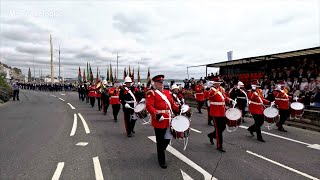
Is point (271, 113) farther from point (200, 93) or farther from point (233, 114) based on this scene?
point (200, 93)

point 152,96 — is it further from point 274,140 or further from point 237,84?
point 237,84

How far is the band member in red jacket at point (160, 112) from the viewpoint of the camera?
590 centimetres

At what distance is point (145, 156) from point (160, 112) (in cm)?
128

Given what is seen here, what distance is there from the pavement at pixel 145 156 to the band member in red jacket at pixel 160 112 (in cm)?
42

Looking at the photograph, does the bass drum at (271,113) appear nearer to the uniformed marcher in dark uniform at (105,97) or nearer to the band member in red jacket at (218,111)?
the band member in red jacket at (218,111)

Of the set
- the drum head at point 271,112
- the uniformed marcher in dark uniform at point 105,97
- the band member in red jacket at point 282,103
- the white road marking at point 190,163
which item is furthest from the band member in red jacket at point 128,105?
the uniformed marcher in dark uniform at point 105,97

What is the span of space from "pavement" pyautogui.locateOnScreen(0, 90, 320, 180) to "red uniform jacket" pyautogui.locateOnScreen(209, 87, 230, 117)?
0.91 metres

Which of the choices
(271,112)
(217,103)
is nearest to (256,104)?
(271,112)

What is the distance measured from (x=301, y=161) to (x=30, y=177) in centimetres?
560

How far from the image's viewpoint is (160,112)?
604 cm

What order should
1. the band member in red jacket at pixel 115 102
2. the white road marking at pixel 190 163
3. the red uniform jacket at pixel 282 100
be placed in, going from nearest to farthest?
the white road marking at pixel 190 163 < the red uniform jacket at pixel 282 100 < the band member in red jacket at pixel 115 102

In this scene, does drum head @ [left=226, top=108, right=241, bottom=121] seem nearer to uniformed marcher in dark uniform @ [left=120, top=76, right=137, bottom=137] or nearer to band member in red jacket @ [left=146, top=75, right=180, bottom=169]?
band member in red jacket @ [left=146, top=75, right=180, bottom=169]

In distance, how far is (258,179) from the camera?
514cm

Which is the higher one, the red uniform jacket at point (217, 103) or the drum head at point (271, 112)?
the red uniform jacket at point (217, 103)
